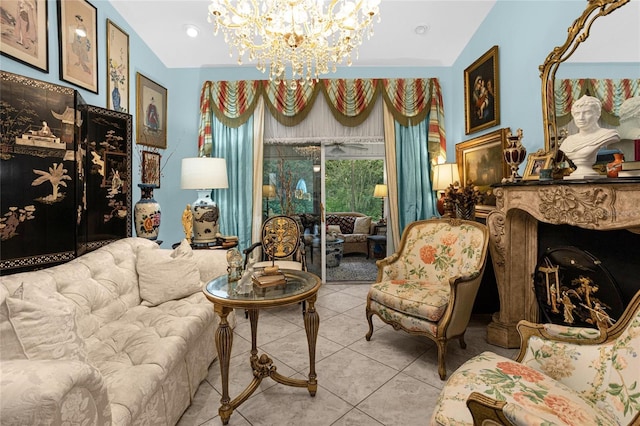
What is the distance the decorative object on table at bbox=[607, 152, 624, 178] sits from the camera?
1742mm

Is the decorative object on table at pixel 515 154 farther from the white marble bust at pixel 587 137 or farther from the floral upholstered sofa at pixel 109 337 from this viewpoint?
the floral upholstered sofa at pixel 109 337

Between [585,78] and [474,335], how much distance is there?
218cm

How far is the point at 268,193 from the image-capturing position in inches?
173

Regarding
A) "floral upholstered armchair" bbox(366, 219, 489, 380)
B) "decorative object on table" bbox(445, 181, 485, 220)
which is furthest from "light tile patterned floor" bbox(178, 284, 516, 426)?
"decorative object on table" bbox(445, 181, 485, 220)

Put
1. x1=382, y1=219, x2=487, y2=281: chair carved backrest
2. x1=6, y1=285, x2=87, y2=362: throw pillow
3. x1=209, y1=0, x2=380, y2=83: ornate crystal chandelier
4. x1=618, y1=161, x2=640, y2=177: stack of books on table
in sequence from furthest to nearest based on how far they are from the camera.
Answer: x1=382, y1=219, x2=487, y2=281: chair carved backrest → x1=209, y1=0, x2=380, y2=83: ornate crystal chandelier → x1=618, y1=161, x2=640, y2=177: stack of books on table → x1=6, y1=285, x2=87, y2=362: throw pillow

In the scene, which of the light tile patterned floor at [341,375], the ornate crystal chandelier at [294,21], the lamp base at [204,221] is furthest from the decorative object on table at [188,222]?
the ornate crystal chandelier at [294,21]

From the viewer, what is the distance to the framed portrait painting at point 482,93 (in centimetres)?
317

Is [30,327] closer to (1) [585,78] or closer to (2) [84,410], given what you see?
(2) [84,410]

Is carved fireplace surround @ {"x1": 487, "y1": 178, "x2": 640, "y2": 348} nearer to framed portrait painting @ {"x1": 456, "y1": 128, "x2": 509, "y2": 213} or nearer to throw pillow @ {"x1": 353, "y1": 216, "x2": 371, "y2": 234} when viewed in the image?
framed portrait painting @ {"x1": 456, "y1": 128, "x2": 509, "y2": 213}

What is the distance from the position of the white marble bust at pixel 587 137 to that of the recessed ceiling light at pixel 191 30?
3700mm

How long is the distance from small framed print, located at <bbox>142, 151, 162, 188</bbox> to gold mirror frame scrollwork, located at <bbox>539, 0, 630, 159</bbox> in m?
3.68

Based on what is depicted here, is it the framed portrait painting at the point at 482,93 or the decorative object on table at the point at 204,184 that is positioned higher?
the framed portrait painting at the point at 482,93

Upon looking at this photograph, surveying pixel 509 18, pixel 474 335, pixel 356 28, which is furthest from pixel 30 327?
pixel 509 18

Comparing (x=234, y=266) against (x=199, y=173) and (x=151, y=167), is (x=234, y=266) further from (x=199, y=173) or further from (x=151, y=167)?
(x=151, y=167)
